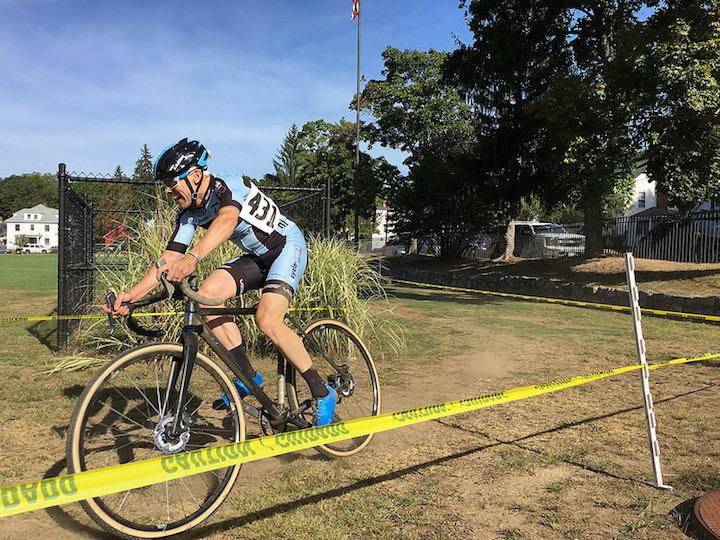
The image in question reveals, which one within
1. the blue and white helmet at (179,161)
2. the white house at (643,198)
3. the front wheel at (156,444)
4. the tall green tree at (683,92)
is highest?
Result: the white house at (643,198)

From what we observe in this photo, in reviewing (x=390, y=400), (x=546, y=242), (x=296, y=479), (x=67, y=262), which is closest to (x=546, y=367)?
(x=390, y=400)

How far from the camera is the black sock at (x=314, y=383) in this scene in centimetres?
370

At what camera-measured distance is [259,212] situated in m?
3.64

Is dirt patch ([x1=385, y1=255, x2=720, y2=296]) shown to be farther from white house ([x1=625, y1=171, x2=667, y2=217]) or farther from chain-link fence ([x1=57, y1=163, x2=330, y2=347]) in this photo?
white house ([x1=625, y1=171, x2=667, y2=217])

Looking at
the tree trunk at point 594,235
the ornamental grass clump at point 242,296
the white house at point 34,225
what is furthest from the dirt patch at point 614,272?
the white house at point 34,225

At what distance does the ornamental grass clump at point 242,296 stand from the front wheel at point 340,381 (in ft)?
7.16

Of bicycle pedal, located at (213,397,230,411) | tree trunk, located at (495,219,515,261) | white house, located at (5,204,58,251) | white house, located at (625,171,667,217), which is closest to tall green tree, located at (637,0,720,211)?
bicycle pedal, located at (213,397,230,411)

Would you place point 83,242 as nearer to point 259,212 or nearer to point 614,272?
point 259,212

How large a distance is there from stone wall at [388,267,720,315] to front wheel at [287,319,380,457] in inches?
447

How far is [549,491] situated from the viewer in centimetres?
351

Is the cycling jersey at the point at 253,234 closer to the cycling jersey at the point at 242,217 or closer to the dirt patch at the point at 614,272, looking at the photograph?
the cycling jersey at the point at 242,217

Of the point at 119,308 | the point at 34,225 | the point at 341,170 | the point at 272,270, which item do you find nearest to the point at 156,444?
the point at 119,308

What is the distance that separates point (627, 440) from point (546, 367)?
2.82 metres

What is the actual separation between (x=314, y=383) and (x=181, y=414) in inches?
37.6
